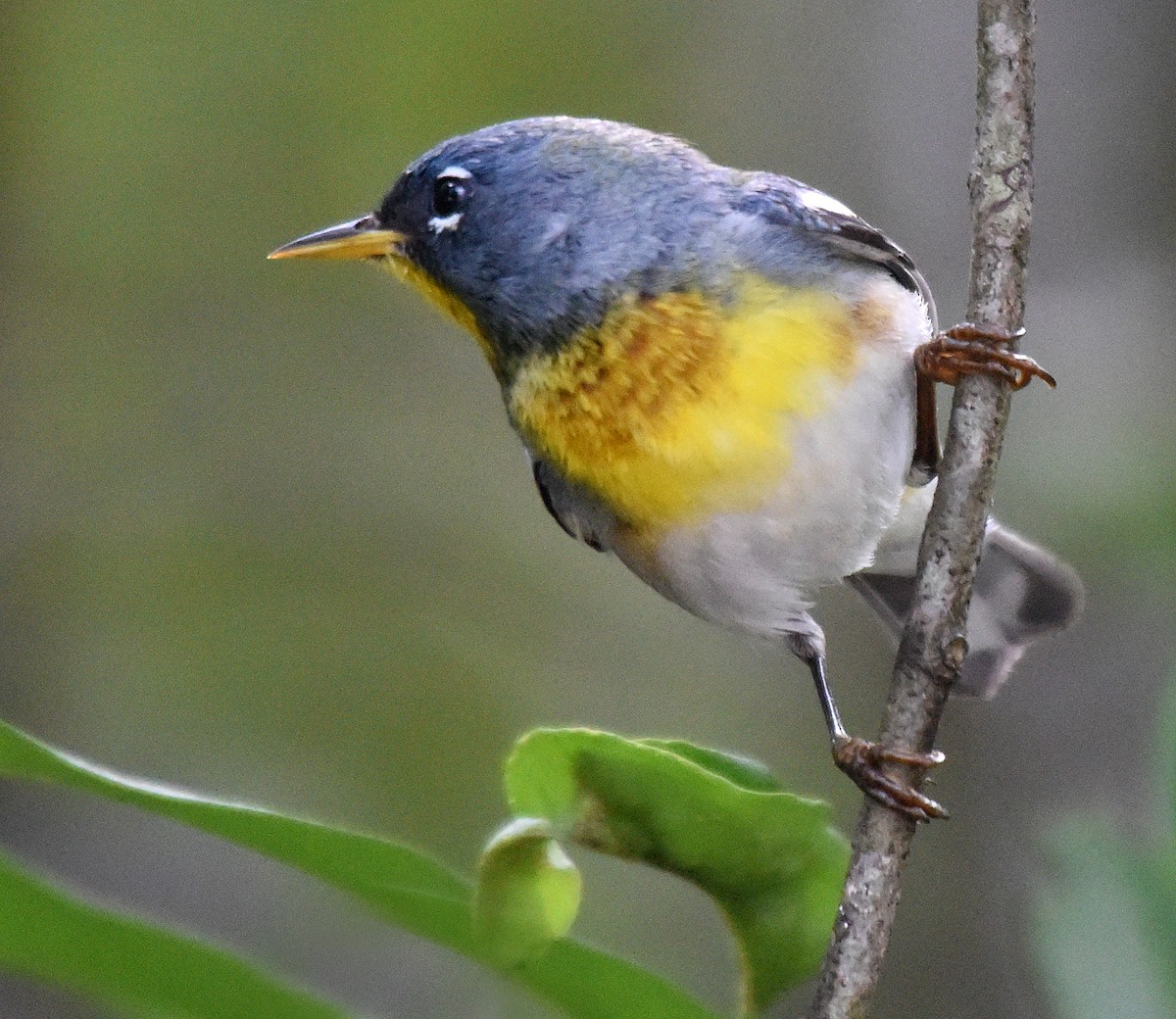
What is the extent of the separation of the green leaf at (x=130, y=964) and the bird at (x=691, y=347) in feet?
3.88

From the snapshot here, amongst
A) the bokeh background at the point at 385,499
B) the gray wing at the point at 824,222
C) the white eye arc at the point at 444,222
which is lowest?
the bokeh background at the point at 385,499

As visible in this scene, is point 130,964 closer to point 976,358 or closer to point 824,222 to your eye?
point 976,358

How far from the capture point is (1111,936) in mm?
1533

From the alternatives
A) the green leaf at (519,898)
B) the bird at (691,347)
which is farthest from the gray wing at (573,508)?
the green leaf at (519,898)

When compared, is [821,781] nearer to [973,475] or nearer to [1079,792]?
[1079,792]

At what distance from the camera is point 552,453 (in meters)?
2.76

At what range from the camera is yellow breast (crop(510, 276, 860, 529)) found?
2576 millimetres

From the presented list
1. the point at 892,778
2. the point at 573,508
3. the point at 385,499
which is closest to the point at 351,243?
the point at 573,508

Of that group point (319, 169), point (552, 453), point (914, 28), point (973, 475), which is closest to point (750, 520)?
point (552, 453)

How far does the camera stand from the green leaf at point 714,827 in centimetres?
156

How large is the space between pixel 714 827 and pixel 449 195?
1.75 m

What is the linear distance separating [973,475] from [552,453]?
0.89 meters

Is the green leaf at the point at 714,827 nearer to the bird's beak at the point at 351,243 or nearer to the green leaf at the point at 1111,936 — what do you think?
the green leaf at the point at 1111,936

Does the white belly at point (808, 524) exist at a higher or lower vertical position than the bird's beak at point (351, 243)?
Answer: lower
